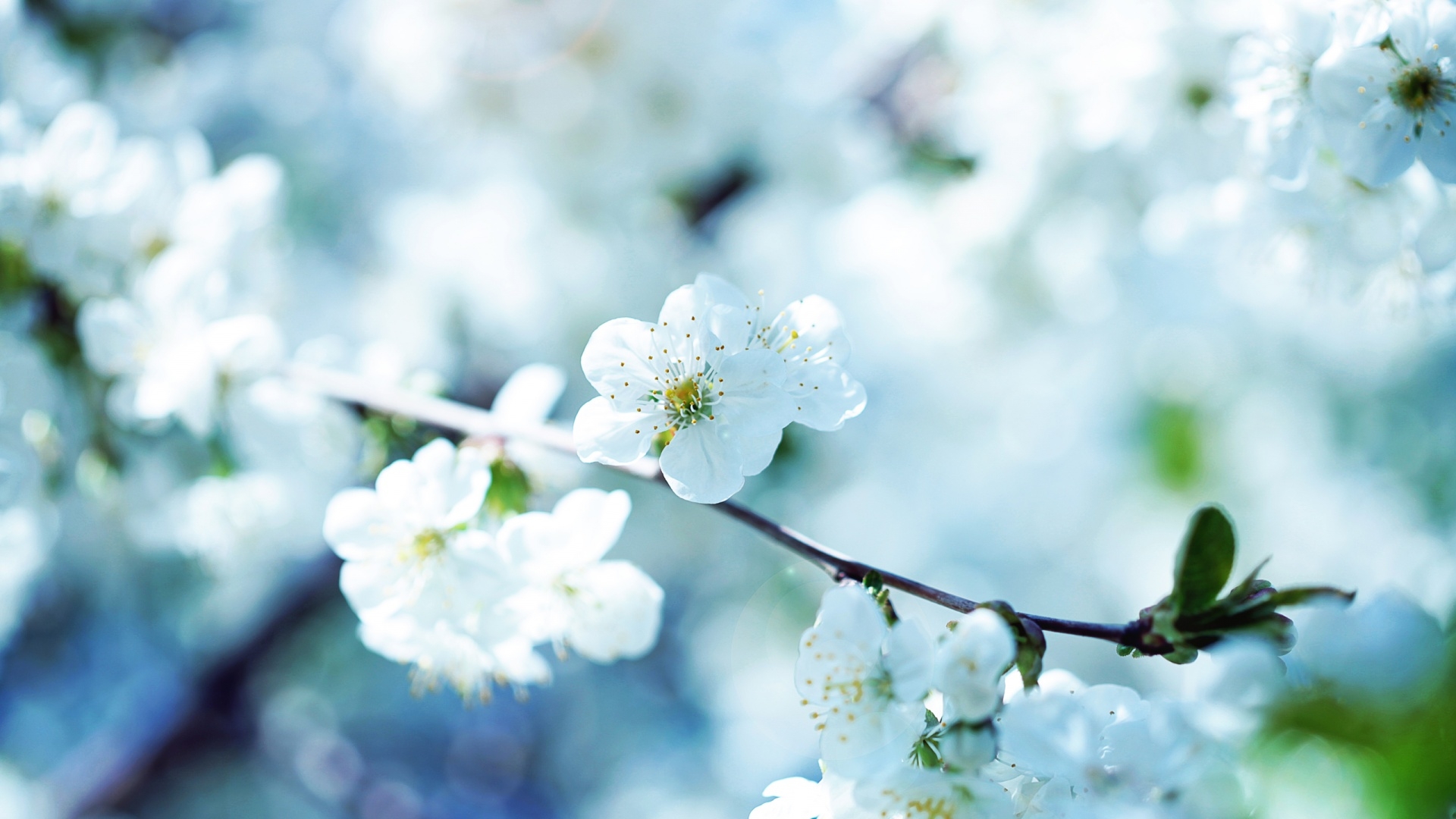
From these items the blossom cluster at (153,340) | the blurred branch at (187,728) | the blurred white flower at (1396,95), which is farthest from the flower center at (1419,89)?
the blurred branch at (187,728)

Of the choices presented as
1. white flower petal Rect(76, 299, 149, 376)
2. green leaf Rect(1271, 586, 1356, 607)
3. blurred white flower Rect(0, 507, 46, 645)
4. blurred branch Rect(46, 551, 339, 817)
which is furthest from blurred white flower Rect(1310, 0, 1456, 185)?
blurred branch Rect(46, 551, 339, 817)

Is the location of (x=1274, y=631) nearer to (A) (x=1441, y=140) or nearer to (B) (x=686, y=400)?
(B) (x=686, y=400)

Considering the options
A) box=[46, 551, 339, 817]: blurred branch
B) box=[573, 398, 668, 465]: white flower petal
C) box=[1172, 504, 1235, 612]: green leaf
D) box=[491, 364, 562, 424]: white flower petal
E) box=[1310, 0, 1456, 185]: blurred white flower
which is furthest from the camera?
box=[46, 551, 339, 817]: blurred branch

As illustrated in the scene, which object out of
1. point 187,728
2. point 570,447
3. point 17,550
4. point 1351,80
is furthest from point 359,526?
point 187,728

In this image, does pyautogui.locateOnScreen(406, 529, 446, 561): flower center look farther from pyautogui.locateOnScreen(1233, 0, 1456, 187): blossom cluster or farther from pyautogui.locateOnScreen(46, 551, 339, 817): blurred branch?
pyautogui.locateOnScreen(46, 551, 339, 817): blurred branch

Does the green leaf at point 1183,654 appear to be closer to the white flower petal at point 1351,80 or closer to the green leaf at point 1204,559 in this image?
the green leaf at point 1204,559

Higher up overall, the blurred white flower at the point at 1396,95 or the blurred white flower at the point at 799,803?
the blurred white flower at the point at 1396,95

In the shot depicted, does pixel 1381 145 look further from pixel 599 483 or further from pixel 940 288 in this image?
pixel 599 483
